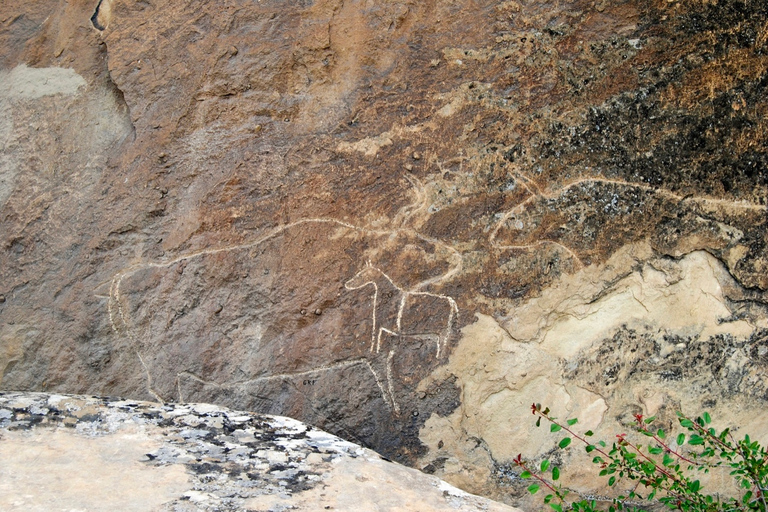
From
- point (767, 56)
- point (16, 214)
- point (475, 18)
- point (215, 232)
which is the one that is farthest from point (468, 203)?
point (16, 214)

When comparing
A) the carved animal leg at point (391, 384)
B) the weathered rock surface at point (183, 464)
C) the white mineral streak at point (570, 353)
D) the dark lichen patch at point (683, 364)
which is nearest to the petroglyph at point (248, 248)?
the carved animal leg at point (391, 384)

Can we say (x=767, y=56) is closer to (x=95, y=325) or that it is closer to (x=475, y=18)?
(x=475, y=18)

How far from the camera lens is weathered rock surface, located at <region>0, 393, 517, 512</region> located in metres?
2.02

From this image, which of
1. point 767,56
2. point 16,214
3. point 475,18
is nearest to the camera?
point 767,56

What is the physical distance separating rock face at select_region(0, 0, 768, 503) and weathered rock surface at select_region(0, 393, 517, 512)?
555 mm

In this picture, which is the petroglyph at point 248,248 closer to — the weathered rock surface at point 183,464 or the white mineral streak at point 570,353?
the white mineral streak at point 570,353

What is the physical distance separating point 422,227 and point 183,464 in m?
1.35

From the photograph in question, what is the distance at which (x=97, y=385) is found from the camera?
3152mm

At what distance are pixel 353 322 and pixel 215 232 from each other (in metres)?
0.69

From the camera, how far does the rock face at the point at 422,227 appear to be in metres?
2.96

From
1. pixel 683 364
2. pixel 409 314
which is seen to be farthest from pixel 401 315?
pixel 683 364

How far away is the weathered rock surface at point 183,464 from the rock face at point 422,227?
56 centimetres

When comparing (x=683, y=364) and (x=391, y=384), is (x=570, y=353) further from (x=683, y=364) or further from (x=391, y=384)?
(x=391, y=384)

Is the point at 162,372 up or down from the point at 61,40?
→ down
